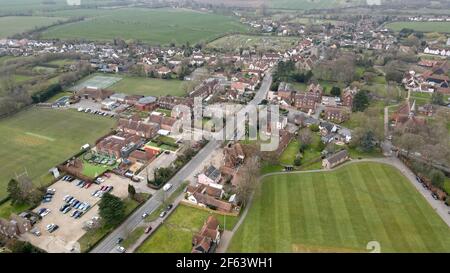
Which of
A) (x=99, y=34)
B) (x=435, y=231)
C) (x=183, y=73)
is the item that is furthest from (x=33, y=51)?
(x=435, y=231)

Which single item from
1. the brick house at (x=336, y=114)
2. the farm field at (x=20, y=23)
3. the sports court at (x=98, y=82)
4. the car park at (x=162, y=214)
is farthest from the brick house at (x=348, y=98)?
the farm field at (x=20, y=23)

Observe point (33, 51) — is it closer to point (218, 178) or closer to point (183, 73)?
point (183, 73)

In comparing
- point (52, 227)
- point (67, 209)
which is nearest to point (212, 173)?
point (67, 209)

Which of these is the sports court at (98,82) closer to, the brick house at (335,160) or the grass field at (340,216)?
the grass field at (340,216)

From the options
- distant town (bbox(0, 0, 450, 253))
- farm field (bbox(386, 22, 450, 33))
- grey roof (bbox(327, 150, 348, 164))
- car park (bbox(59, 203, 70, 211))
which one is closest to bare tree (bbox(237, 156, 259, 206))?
distant town (bbox(0, 0, 450, 253))

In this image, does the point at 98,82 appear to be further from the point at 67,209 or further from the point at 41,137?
the point at 67,209

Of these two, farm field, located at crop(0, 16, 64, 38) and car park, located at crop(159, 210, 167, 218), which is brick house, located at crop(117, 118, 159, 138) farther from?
farm field, located at crop(0, 16, 64, 38)

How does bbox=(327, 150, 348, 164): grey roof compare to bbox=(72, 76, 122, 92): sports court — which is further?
bbox=(72, 76, 122, 92): sports court
